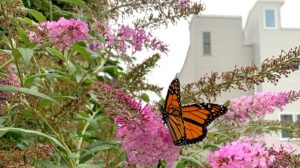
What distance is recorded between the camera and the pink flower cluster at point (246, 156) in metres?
1.15

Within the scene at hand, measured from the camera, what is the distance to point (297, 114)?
12391 millimetres

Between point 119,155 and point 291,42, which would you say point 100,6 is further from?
point 291,42

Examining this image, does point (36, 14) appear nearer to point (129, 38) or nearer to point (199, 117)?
point (129, 38)

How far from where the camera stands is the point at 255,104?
158 cm

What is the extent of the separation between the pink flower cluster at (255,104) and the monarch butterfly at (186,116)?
0.24m

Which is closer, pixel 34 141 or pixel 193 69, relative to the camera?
pixel 34 141

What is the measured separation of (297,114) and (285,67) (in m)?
11.9

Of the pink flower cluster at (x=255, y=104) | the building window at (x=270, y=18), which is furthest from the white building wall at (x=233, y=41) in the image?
the pink flower cluster at (x=255, y=104)

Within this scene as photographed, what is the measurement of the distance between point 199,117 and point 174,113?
0.30 feet

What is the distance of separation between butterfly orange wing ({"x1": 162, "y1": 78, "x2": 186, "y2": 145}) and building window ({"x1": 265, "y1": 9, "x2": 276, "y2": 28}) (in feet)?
41.8

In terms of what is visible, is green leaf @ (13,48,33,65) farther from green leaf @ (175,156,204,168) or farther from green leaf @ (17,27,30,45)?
green leaf @ (175,156,204,168)

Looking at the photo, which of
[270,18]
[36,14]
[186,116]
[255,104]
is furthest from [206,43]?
[186,116]

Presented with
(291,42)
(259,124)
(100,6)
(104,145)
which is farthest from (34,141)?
(291,42)

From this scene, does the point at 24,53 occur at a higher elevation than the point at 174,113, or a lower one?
higher
